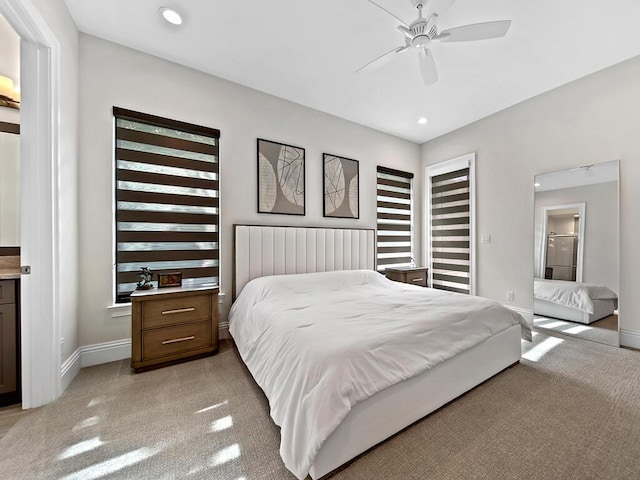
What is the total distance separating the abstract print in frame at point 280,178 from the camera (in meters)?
3.24

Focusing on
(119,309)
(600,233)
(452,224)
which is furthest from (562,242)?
(119,309)

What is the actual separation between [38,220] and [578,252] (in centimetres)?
515

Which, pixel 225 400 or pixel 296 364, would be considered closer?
pixel 296 364

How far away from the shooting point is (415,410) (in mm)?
1617

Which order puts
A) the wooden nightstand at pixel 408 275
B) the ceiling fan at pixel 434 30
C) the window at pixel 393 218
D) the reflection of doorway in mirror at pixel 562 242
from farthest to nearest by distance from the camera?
the window at pixel 393 218 → the wooden nightstand at pixel 408 275 → the reflection of doorway in mirror at pixel 562 242 → the ceiling fan at pixel 434 30

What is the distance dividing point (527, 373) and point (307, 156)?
130 inches

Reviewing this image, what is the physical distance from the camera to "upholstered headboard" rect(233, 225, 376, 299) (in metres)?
3.00

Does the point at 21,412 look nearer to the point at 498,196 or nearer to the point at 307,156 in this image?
the point at 307,156

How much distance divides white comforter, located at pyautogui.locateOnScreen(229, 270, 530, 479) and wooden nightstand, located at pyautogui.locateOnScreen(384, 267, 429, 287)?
1252 millimetres

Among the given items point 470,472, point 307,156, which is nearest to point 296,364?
point 470,472

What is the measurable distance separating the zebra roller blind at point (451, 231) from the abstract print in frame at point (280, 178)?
8.60 feet

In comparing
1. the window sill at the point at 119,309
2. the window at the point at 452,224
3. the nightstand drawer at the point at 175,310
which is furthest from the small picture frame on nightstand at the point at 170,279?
the window at the point at 452,224

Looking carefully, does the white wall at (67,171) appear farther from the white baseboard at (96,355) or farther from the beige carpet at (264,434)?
the beige carpet at (264,434)

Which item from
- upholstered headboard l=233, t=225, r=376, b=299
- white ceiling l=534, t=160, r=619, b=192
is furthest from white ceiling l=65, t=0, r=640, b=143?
upholstered headboard l=233, t=225, r=376, b=299
